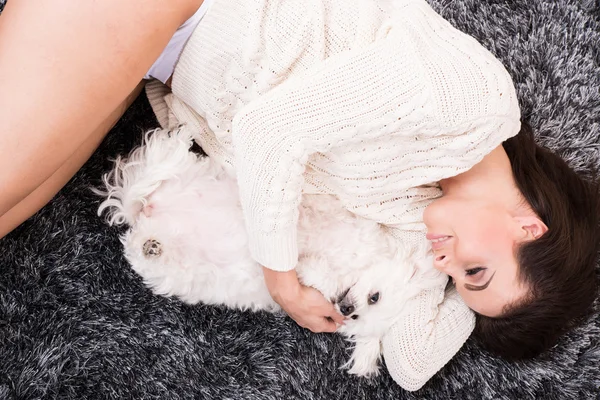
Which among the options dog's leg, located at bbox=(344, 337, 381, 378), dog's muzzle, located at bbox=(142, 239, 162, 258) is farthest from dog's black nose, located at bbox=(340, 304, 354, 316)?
dog's muzzle, located at bbox=(142, 239, 162, 258)

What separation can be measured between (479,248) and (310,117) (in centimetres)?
46

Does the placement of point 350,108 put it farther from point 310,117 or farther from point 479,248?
point 479,248

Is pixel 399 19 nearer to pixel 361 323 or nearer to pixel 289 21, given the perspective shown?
pixel 289 21

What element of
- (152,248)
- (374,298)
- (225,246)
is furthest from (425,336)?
(152,248)

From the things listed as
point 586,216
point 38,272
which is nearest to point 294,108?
point 586,216

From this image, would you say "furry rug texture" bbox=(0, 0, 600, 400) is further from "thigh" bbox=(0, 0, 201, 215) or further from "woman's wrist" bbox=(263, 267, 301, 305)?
"thigh" bbox=(0, 0, 201, 215)

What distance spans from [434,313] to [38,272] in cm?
106

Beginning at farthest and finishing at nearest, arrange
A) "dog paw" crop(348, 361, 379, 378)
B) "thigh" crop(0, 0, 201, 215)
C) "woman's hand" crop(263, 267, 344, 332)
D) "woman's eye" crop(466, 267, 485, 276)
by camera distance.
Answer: "dog paw" crop(348, 361, 379, 378)
"woman's hand" crop(263, 267, 344, 332)
"woman's eye" crop(466, 267, 485, 276)
"thigh" crop(0, 0, 201, 215)

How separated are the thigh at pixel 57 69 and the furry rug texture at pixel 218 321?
0.38m

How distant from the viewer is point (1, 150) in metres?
1.06

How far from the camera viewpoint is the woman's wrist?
4.16 feet

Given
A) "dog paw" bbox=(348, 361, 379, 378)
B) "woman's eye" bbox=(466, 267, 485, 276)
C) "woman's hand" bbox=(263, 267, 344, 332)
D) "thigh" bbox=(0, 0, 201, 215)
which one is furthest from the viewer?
"dog paw" bbox=(348, 361, 379, 378)

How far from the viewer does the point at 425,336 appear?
130cm

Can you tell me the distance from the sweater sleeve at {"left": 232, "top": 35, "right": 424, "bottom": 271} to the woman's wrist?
139 mm
